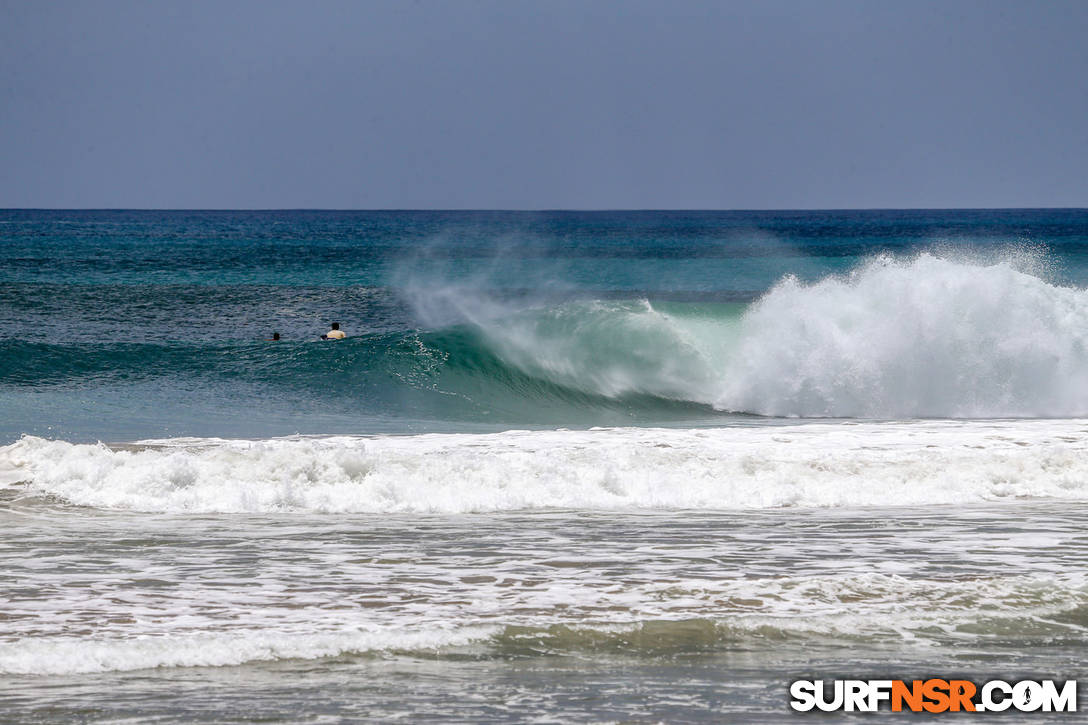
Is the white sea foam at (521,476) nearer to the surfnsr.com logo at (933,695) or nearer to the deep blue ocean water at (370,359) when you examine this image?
the deep blue ocean water at (370,359)

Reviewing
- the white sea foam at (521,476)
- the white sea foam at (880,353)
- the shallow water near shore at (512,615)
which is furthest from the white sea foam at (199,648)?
the white sea foam at (880,353)

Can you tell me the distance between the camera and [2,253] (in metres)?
60.2

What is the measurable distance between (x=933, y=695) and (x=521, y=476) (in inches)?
229

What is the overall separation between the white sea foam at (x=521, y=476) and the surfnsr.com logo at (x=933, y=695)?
472cm

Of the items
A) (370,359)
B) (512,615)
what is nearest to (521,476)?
(512,615)

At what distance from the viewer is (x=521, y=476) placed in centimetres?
1072

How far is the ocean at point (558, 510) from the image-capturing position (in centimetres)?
561

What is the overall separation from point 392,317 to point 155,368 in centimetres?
1089

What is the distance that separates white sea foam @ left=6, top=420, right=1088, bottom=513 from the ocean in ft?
0.14

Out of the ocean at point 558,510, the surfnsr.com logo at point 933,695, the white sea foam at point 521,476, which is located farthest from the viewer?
the white sea foam at point 521,476

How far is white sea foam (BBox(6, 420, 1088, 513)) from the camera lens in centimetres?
1009

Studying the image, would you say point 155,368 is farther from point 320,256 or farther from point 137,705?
point 320,256

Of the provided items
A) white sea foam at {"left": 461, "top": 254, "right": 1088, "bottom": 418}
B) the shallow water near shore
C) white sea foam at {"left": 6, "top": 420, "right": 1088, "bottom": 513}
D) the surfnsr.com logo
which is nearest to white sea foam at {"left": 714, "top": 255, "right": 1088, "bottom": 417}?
white sea foam at {"left": 461, "top": 254, "right": 1088, "bottom": 418}

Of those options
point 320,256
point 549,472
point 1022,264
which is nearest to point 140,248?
point 320,256
